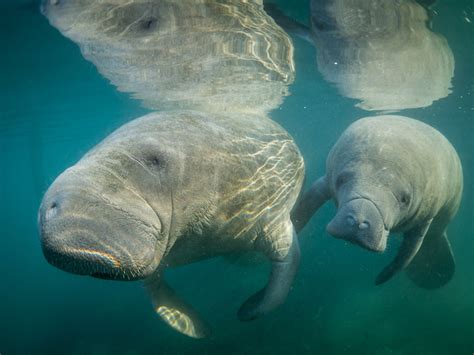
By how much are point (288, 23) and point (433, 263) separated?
5849mm

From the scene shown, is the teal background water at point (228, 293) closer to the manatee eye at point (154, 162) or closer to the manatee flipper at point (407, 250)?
the manatee flipper at point (407, 250)

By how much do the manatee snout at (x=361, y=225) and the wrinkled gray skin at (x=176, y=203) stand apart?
3.33 feet

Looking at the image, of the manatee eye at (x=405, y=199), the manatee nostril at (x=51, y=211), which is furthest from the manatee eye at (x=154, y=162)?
the manatee eye at (x=405, y=199)

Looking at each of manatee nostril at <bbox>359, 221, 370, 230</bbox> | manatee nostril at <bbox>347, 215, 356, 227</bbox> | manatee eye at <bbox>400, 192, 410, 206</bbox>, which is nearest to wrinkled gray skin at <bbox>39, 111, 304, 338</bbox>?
manatee nostril at <bbox>347, 215, 356, 227</bbox>

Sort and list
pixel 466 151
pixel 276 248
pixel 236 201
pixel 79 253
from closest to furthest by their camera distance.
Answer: pixel 79 253, pixel 236 201, pixel 276 248, pixel 466 151

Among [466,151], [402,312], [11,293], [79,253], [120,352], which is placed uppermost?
[79,253]

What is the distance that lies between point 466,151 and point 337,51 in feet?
113

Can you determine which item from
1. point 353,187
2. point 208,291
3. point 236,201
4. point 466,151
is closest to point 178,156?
point 236,201

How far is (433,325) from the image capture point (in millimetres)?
13281

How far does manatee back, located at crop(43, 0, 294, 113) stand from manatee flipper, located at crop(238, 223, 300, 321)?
14.1ft

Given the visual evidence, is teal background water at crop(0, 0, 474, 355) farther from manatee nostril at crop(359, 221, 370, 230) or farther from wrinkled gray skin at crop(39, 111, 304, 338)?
manatee nostril at crop(359, 221, 370, 230)

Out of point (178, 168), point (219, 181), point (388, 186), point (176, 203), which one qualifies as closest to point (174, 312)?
point (219, 181)

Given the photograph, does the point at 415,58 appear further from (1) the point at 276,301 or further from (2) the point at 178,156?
(2) the point at 178,156

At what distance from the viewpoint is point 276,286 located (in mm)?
5129
